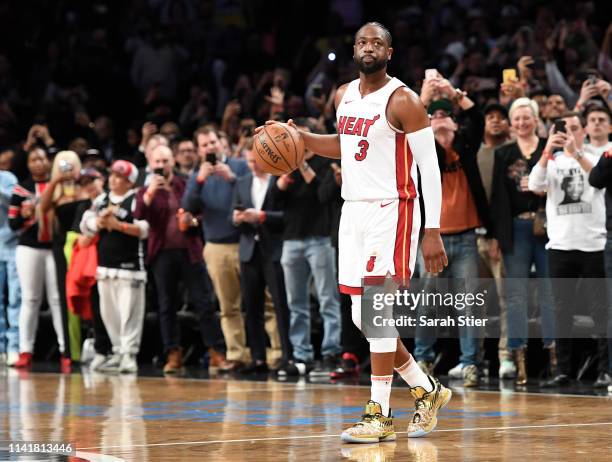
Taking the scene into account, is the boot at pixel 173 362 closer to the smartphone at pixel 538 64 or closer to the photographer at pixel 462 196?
the photographer at pixel 462 196

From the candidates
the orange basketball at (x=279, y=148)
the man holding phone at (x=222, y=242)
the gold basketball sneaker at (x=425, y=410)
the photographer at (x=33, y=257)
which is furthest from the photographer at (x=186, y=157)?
the gold basketball sneaker at (x=425, y=410)

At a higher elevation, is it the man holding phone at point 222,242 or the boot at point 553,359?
the man holding phone at point 222,242

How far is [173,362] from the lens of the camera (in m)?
12.6

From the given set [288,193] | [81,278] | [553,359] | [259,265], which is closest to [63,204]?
[81,278]

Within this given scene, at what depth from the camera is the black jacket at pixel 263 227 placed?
12148mm

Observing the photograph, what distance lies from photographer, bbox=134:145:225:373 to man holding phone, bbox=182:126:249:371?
27 cm

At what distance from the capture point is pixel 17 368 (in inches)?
534

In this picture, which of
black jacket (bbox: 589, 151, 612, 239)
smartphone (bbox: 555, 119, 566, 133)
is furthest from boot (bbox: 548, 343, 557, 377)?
smartphone (bbox: 555, 119, 566, 133)

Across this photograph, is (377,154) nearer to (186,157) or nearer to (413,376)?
(413,376)

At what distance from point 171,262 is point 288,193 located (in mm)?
1631

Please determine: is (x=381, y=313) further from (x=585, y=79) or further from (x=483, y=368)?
(x=585, y=79)

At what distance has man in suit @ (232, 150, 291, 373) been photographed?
12.2m

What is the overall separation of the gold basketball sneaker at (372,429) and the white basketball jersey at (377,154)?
123 centimetres

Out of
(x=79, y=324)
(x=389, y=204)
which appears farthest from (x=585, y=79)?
(x=79, y=324)
